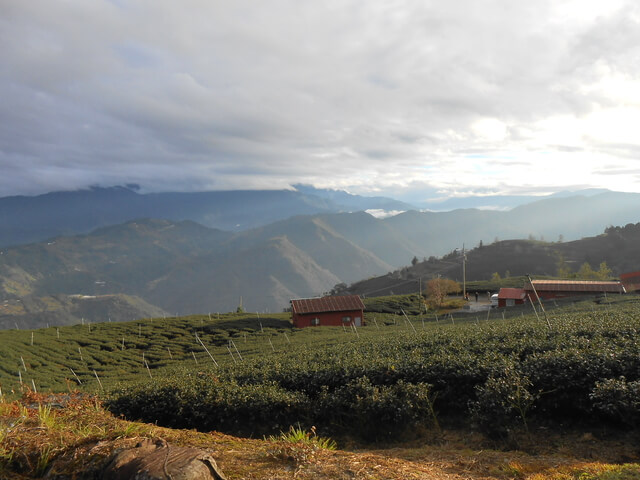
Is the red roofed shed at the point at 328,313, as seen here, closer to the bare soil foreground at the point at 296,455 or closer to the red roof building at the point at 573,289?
the red roof building at the point at 573,289

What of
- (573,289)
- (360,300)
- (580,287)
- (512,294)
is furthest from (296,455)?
(580,287)

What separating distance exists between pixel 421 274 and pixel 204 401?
562 ft

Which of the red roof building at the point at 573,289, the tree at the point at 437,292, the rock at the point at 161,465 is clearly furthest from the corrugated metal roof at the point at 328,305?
the rock at the point at 161,465

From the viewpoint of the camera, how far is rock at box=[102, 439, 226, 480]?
5.88 m

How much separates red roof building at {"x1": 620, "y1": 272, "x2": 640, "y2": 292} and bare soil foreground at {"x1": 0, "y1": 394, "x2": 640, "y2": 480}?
80182 millimetres

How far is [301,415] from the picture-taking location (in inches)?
501

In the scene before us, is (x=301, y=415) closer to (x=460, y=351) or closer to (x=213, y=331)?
(x=460, y=351)

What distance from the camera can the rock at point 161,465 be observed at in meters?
5.88

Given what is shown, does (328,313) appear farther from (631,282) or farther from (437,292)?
(631,282)

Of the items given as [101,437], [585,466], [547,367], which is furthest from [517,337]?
[101,437]

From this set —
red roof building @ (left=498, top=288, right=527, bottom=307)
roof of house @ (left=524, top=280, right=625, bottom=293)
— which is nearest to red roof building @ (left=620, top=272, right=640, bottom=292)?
Result: roof of house @ (left=524, top=280, right=625, bottom=293)

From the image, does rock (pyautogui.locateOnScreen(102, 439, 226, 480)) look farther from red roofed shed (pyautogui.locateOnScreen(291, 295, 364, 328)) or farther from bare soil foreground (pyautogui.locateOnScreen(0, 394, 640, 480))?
red roofed shed (pyautogui.locateOnScreen(291, 295, 364, 328))

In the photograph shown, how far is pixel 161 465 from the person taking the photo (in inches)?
238

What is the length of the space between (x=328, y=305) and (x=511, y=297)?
1404 inches
